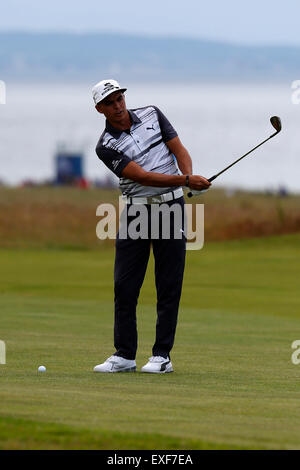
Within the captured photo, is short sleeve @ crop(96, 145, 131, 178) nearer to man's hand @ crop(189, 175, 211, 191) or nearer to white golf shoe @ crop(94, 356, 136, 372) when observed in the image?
man's hand @ crop(189, 175, 211, 191)

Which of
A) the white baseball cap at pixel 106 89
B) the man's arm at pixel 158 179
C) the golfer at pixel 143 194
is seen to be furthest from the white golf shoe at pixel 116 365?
the white baseball cap at pixel 106 89

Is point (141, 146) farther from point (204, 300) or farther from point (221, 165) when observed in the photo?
point (221, 165)

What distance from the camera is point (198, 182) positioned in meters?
9.67

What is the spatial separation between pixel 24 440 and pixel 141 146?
3763mm

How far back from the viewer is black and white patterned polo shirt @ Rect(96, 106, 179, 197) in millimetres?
9906

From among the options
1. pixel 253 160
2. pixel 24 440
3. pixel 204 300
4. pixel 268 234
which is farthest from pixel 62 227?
pixel 253 160

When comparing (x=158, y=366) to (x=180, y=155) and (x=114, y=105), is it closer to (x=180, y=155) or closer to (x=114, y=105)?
(x=180, y=155)

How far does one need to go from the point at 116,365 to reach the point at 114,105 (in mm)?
1995

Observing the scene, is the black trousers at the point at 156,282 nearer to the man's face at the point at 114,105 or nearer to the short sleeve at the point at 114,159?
the short sleeve at the point at 114,159

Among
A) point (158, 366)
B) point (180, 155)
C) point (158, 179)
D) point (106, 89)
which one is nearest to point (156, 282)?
point (158, 366)

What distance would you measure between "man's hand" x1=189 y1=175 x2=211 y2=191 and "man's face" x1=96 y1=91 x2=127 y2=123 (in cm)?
72

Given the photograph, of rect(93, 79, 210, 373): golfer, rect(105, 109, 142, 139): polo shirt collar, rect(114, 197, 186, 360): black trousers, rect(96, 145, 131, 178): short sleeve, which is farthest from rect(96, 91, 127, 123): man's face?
rect(114, 197, 186, 360): black trousers
